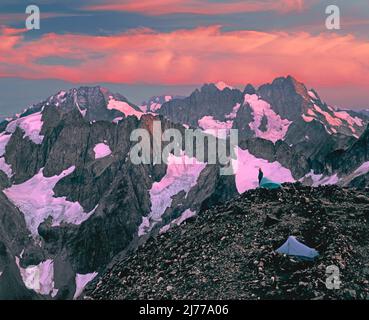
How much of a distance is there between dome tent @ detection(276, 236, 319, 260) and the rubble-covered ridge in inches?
28.2

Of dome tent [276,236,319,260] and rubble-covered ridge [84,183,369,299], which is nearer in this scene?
rubble-covered ridge [84,183,369,299]

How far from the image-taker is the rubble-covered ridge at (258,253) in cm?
6288

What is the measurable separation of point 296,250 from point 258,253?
4235 millimetres

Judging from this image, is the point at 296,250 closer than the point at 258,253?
Yes

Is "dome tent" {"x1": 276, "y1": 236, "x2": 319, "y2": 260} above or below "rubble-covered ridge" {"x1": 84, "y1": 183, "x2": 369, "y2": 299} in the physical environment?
above

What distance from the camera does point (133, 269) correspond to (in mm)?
78438

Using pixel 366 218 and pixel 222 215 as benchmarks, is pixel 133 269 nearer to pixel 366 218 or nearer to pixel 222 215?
pixel 222 215

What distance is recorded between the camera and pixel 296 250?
68.1 metres

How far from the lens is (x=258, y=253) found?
231ft

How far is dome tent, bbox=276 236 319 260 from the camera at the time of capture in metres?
67.2

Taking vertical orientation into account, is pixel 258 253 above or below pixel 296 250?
below

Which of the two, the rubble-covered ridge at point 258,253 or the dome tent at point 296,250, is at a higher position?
the dome tent at point 296,250

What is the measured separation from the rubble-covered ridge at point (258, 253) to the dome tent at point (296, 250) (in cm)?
72
